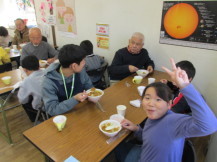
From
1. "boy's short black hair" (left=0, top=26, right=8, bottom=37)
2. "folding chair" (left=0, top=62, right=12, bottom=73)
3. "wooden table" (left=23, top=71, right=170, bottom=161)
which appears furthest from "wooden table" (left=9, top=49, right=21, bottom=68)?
"wooden table" (left=23, top=71, right=170, bottom=161)

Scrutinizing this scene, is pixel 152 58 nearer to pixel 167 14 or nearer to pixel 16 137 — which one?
pixel 167 14

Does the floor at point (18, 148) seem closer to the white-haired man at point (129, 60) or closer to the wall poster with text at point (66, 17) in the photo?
the white-haired man at point (129, 60)

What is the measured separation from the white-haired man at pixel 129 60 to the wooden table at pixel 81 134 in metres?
0.90

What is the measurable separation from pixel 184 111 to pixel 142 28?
151 cm

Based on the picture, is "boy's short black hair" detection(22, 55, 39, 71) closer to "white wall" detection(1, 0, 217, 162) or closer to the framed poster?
"white wall" detection(1, 0, 217, 162)

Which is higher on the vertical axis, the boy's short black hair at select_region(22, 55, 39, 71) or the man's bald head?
the man's bald head

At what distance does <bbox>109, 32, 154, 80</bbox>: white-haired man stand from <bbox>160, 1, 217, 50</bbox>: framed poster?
0.36m

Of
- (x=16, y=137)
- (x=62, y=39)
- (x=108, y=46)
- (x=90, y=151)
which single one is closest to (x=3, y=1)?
(x=62, y=39)

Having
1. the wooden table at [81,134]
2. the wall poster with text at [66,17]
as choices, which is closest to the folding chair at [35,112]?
the wooden table at [81,134]

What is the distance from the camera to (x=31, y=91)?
1.96 meters

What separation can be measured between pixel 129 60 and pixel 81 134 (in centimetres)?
163

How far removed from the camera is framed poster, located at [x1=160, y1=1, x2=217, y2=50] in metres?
2.11

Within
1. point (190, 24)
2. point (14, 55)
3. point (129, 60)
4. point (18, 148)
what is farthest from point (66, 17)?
point (18, 148)

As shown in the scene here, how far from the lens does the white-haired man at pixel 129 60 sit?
2523 mm
